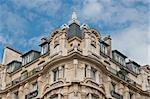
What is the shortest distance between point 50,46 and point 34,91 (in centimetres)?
598

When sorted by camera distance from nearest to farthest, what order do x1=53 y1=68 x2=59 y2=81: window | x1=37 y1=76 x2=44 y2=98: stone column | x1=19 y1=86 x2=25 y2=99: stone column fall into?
x1=53 y1=68 x2=59 y2=81: window < x1=37 y1=76 x2=44 y2=98: stone column < x1=19 y1=86 x2=25 y2=99: stone column

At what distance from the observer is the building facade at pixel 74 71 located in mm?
51188

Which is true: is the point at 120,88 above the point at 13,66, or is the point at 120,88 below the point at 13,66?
below

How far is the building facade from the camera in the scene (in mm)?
51188

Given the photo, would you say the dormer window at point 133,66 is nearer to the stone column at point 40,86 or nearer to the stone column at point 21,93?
the stone column at point 40,86

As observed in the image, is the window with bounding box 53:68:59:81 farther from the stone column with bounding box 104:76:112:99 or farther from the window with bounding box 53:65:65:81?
the stone column with bounding box 104:76:112:99

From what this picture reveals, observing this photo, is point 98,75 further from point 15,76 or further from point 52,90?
point 15,76

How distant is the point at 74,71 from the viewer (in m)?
51.3

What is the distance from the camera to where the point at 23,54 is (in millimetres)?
62875

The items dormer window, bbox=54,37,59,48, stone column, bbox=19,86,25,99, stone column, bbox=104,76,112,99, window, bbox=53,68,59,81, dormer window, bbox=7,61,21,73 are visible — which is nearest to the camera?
window, bbox=53,68,59,81

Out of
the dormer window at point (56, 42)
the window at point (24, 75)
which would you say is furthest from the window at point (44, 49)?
the window at point (24, 75)

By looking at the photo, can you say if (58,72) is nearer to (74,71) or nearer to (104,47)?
(74,71)

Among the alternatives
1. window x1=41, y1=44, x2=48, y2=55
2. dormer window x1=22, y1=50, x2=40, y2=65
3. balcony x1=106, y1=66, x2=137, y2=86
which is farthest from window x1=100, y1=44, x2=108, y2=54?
dormer window x1=22, y1=50, x2=40, y2=65

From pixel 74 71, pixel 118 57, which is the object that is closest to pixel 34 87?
pixel 74 71
